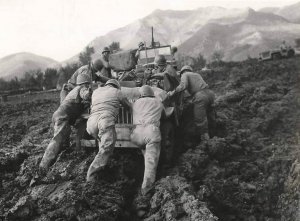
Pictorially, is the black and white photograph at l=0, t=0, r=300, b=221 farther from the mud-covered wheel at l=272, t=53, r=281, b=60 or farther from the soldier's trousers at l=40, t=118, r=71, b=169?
the mud-covered wheel at l=272, t=53, r=281, b=60

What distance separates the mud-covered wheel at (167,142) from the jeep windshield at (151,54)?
4042mm

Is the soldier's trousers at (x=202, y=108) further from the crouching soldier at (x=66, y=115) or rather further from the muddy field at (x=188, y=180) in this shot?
the crouching soldier at (x=66, y=115)

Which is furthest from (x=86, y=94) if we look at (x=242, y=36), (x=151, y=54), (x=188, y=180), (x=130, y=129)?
(x=242, y=36)

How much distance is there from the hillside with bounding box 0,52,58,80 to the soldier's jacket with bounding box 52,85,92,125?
75.4 metres

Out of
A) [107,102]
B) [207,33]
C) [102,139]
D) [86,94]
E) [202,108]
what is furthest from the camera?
[207,33]

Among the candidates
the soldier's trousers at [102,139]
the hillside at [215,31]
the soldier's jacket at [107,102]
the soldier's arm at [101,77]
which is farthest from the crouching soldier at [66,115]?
the hillside at [215,31]

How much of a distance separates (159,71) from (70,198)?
3.82 metres

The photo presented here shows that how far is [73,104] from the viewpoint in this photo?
7.55m

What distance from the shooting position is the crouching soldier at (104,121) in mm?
6234

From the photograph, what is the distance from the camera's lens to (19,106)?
17500mm

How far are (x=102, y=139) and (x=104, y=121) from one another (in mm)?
273

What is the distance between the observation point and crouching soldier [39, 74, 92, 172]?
722 cm

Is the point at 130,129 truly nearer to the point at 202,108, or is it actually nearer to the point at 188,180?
the point at 188,180

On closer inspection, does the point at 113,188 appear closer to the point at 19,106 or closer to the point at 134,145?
the point at 134,145
